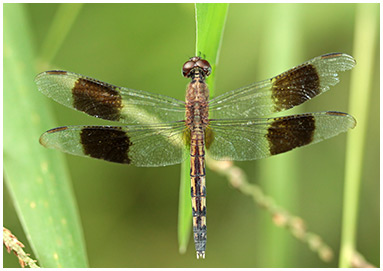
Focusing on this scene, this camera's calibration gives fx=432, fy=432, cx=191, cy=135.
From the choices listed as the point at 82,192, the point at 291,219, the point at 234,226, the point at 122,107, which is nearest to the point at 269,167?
the point at 291,219

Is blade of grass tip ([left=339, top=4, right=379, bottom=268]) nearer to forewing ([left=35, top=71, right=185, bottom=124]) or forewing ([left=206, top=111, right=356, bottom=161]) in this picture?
forewing ([left=206, top=111, right=356, bottom=161])

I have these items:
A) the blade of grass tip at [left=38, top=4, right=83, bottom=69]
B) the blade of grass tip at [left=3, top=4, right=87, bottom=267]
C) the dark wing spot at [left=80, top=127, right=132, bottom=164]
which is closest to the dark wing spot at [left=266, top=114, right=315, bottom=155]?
the dark wing spot at [left=80, top=127, right=132, bottom=164]

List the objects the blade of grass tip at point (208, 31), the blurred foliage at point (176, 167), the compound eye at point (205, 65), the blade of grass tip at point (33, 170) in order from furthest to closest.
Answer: the blurred foliage at point (176, 167) → the compound eye at point (205, 65) → the blade of grass tip at point (33, 170) → the blade of grass tip at point (208, 31)

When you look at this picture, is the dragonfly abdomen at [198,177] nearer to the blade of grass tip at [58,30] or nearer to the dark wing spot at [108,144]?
the dark wing spot at [108,144]

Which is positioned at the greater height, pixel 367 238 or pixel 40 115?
pixel 40 115

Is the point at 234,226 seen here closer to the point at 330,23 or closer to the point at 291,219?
the point at 291,219

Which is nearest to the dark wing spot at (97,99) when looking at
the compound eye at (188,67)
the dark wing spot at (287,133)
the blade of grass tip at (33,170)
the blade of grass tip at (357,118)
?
the blade of grass tip at (33,170)

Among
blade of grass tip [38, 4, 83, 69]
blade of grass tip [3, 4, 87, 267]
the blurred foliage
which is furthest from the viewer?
the blurred foliage
